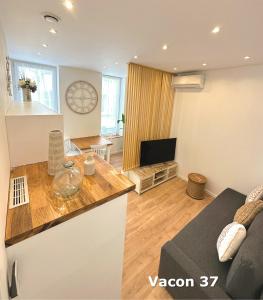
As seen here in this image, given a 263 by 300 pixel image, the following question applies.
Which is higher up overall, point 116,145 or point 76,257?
point 76,257

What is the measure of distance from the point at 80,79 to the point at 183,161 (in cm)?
327

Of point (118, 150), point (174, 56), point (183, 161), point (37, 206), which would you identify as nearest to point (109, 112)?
point (118, 150)

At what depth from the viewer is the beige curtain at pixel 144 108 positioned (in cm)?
324

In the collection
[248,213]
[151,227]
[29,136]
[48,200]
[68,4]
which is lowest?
[151,227]

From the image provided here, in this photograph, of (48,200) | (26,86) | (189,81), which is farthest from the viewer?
(189,81)

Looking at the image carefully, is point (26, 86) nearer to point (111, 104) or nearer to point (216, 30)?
point (216, 30)

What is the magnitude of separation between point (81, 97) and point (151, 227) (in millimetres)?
3449

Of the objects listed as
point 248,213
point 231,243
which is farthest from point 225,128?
point 231,243

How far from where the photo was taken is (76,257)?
102 centimetres

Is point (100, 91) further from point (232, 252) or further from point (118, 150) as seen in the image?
point (232, 252)

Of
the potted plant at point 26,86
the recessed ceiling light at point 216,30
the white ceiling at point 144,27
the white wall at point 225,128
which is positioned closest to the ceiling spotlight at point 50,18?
the white ceiling at point 144,27

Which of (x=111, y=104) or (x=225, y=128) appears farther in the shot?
(x=111, y=104)

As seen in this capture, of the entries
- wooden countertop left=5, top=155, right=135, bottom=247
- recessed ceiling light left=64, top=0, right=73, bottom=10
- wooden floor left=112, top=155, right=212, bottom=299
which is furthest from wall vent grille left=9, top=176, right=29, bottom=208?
wooden floor left=112, top=155, right=212, bottom=299

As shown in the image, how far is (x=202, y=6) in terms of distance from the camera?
1.11 metres
